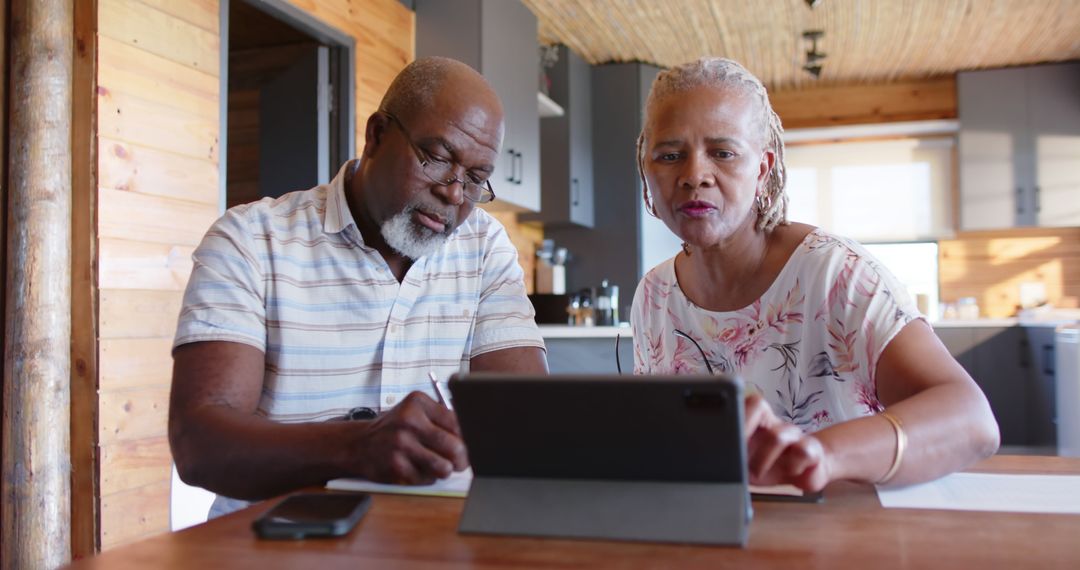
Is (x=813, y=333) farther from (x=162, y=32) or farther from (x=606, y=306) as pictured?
(x=606, y=306)

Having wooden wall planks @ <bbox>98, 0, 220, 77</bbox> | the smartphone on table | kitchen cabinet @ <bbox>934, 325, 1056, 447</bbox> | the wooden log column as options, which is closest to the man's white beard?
the smartphone on table

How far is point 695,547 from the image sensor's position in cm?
74

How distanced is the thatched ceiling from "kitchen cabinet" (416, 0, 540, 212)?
Result: 284mm

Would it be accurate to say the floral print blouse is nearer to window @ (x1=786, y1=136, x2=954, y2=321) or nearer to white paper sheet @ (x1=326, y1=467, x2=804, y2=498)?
white paper sheet @ (x1=326, y1=467, x2=804, y2=498)

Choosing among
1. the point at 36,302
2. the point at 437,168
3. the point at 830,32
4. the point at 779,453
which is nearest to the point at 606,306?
the point at 830,32

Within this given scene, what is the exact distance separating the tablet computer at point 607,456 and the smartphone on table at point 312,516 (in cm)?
11

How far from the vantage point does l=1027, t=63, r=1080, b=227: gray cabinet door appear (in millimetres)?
5320

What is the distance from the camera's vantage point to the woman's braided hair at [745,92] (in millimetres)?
1349

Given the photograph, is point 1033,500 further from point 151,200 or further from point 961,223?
point 961,223

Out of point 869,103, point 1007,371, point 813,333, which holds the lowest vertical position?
point 1007,371

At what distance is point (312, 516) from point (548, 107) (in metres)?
4.03

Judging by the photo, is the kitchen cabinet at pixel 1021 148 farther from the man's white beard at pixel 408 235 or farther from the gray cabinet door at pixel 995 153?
the man's white beard at pixel 408 235

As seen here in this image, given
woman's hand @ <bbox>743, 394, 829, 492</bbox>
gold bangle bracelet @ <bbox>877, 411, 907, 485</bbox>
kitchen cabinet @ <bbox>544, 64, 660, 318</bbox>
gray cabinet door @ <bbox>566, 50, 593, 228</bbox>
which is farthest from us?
kitchen cabinet @ <bbox>544, 64, 660, 318</bbox>

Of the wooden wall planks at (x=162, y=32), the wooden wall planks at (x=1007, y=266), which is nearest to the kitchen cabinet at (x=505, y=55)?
the wooden wall planks at (x=162, y=32)
